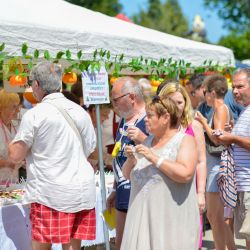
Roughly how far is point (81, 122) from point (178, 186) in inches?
33.8

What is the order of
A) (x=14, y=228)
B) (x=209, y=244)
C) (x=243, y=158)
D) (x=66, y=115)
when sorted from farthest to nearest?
(x=209, y=244)
(x=14, y=228)
(x=243, y=158)
(x=66, y=115)

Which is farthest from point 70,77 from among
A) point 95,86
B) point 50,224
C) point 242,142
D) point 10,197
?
point 242,142

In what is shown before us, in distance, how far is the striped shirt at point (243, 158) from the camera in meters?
2.67

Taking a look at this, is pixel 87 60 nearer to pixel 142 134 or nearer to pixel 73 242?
pixel 142 134

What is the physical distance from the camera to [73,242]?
2.50 meters

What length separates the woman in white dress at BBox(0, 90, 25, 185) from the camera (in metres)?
3.18

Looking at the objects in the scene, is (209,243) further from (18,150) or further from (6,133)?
(18,150)

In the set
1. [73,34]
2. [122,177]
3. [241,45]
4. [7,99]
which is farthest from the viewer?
[241,45]

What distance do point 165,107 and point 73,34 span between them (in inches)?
62.5

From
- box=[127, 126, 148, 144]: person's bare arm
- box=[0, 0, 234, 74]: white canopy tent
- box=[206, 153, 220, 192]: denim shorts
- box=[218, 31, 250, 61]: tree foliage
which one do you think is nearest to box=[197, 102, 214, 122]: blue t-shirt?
box=[206, 153, 220, 192]: denim shorts

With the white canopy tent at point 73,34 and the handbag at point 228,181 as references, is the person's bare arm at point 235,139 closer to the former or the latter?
the handbag at point 228,181

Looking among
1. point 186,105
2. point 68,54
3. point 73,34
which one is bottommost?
point 186,105

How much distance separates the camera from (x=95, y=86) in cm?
330

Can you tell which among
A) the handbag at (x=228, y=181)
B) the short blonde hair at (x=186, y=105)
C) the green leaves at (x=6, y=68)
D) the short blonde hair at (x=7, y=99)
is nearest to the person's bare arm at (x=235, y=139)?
the handbag at (x=228, y=181)
